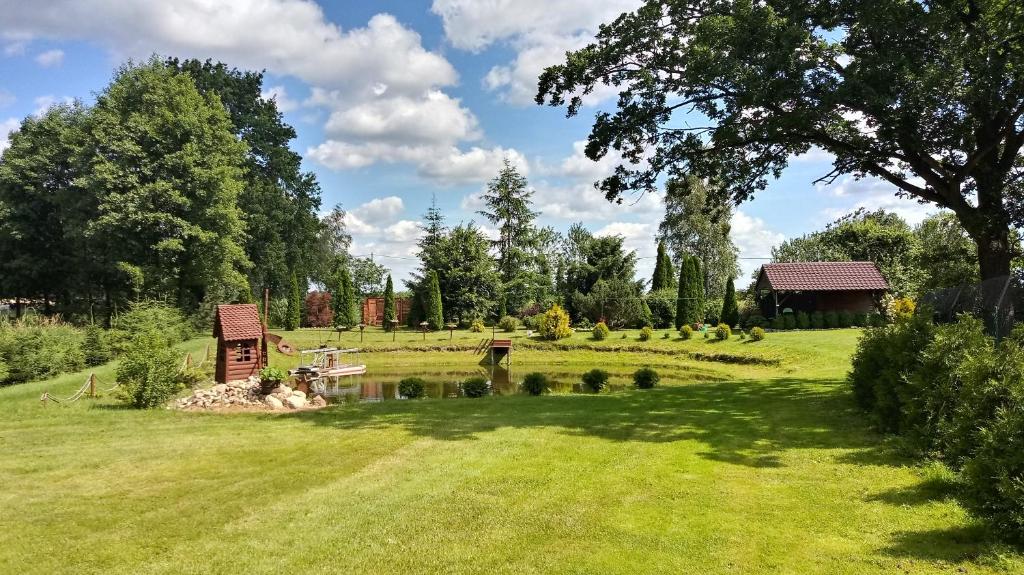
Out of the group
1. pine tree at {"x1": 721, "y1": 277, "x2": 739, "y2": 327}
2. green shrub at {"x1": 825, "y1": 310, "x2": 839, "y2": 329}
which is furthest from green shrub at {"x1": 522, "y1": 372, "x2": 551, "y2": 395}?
green shrub at {"x1": 825, "y1": 310, "x2": 839, "y2": 329}

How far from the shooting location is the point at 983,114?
10.9 metres

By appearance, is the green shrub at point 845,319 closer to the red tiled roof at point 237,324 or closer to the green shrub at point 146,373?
the red tiled roof at point 237,324

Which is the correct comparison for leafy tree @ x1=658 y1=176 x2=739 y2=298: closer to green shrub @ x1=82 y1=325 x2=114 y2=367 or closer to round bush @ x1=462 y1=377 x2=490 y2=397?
round bush @ x1=462 y1=377 x2=490 y2=397

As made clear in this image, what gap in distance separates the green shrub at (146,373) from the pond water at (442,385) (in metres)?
5.19

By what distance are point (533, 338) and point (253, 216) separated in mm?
18556

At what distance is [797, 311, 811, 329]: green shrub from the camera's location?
29812 mm

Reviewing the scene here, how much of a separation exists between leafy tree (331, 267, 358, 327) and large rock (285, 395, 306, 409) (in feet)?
78.4

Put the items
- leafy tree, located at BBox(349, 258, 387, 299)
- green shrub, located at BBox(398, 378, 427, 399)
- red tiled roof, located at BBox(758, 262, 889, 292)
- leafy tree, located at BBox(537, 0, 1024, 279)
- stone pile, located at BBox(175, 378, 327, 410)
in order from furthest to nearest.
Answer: leafy tree, located at BBox(349, 258, 387, 299)
red tiled roof, located at BBox(758, 262, 889, 292)
green shrub, located at BBox(398, 378, 427, 399)
stone pile, located at BBox(175, 378, 327, 410)
leafy tree, located at BBox(537, 0, 1024, 279)

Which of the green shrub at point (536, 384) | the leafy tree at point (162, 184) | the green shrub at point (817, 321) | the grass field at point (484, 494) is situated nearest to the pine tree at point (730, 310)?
the green shrub at point (817, 321)

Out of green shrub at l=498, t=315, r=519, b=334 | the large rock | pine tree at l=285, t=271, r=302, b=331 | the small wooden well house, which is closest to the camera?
the large rock

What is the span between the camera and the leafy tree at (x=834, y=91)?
10055mm

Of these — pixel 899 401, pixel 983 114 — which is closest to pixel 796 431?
pixel 899 401

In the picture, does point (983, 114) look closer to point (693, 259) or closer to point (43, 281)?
point (693, 259)

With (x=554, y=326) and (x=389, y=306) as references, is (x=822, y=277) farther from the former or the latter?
(x=389, y=306)
